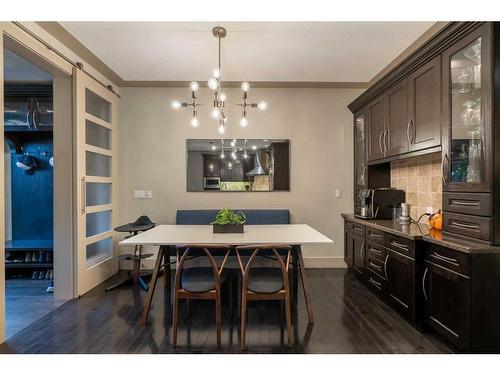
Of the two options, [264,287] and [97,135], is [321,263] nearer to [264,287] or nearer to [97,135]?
[264,287]

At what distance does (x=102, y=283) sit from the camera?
3541 millimetres

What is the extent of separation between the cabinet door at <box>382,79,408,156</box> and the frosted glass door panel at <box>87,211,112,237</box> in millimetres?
3666

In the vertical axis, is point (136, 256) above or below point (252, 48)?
below

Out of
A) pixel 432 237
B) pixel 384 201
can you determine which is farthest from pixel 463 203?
pixel 384 201

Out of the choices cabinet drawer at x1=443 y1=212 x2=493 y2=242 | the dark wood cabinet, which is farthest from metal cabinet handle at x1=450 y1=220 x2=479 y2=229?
the dark wood cabinet

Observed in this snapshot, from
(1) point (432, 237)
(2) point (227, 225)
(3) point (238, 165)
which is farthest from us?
(3) point (238, 165)


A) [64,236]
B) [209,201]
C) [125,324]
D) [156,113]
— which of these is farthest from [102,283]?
[156,113]

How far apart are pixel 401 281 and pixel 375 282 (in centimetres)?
54

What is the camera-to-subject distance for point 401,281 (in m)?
2.49

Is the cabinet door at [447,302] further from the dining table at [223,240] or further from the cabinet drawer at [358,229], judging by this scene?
the cabinet drawer at [358,229]

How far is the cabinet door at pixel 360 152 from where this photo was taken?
379cm

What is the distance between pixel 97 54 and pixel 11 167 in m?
2.28

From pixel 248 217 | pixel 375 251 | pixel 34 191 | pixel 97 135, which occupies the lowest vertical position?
pixel 375 251

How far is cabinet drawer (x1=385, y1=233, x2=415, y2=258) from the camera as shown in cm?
234
